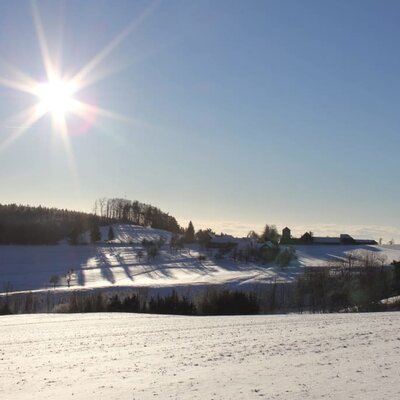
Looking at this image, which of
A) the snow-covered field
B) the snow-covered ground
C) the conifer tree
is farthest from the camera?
the conifer tree

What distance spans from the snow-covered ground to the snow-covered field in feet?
234

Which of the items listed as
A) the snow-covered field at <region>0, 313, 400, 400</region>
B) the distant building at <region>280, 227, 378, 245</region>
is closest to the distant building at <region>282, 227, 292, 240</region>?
A: the distant building at <region>280, 227, 378, 245</region>

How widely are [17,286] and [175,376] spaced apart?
91.0m

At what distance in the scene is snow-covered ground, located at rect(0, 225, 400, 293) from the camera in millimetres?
96681

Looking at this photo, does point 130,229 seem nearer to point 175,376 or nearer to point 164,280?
point 164,280

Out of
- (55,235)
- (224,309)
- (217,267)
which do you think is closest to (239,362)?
(224,309)

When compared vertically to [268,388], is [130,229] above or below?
above

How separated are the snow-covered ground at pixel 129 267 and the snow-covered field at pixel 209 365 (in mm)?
71239

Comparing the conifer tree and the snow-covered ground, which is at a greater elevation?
the conifer tree

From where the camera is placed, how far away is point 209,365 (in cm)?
1127

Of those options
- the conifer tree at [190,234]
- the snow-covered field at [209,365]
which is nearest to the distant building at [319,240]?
the conifer tree at [190,234]

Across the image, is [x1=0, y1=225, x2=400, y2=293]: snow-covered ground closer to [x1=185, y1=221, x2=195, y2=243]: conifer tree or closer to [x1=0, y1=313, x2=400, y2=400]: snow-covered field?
[x1=185, y1=221, x2=195, y2=243]: conifer tree

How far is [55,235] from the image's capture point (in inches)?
6004

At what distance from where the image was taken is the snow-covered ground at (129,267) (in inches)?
3806
